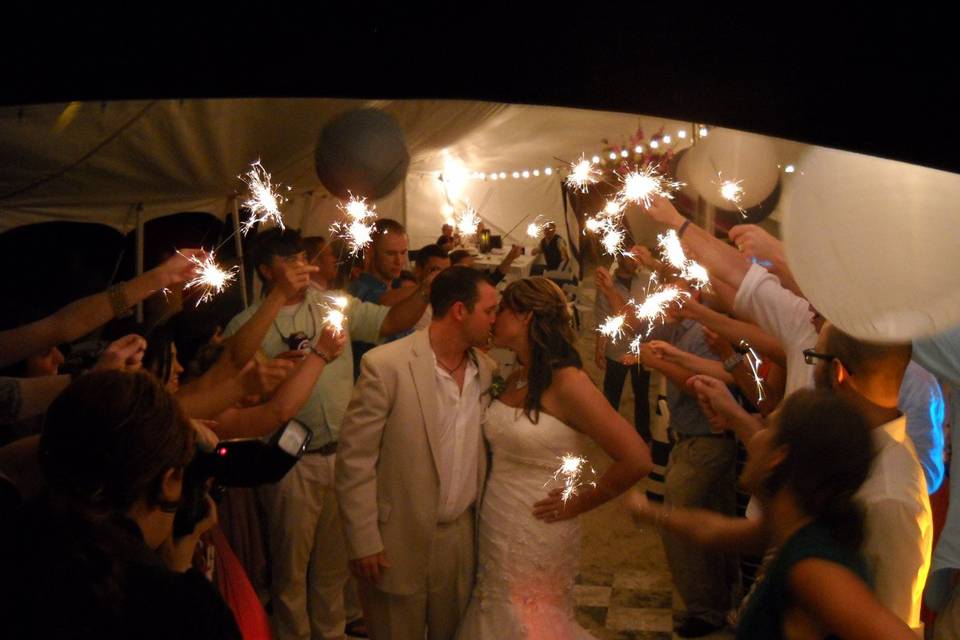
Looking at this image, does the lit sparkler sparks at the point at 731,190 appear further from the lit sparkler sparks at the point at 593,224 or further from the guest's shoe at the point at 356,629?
the lit sparkler sparks at the point at 593,224

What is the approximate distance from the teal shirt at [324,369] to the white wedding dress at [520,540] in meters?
0.93

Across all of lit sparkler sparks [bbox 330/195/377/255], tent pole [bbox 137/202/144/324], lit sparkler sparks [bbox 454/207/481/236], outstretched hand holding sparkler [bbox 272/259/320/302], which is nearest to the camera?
outstretched hand holding sparkler [bbox 272/259/320/302]

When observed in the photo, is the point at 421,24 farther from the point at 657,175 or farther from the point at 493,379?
the point at 657,175

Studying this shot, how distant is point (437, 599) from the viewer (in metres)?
2.72

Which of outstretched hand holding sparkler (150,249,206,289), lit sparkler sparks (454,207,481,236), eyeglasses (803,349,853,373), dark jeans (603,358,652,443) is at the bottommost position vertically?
dark jeans (603,358,652,443)

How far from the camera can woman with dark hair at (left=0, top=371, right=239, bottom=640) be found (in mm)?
1103

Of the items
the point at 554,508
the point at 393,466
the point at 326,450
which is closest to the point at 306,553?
the point at 326,450

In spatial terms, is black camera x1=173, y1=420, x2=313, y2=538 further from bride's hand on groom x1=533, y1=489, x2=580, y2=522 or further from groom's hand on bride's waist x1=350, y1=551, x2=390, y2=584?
bride's hand on groom x1=533, y1=489, x2=580, y2=522

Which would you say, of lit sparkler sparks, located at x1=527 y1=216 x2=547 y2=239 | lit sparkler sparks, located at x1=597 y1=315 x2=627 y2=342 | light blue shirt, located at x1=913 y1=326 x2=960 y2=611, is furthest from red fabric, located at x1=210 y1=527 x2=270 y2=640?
lit sparkler sparks, located at x1=527 y1=216 x2=547 y2=239

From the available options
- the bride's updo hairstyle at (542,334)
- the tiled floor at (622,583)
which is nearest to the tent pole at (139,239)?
the bride's updo hairstyle at (542,334)

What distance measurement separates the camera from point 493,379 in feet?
9.53

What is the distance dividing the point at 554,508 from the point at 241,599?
3.72ft

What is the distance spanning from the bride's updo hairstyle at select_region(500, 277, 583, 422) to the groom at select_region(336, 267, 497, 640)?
0.35 ft

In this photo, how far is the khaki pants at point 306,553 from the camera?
336cm
